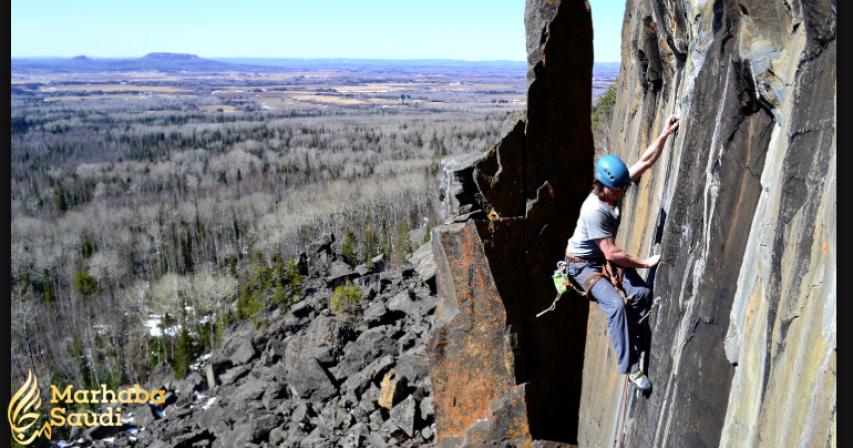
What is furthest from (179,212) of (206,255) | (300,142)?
(300,142)

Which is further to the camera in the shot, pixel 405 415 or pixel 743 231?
pixel 405 415

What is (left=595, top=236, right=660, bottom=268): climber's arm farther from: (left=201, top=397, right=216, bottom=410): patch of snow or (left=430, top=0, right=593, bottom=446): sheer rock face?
(left=201, top=397, right=216, bottom=410): patch of snow

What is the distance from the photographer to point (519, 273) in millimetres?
11625

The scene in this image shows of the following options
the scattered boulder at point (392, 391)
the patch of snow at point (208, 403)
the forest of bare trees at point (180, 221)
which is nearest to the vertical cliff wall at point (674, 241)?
the forest of bare trees at point (180, 221)

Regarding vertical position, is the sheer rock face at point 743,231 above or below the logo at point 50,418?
above

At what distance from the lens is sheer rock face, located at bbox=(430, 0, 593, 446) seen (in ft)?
37.0

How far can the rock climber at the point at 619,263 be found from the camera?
691cm

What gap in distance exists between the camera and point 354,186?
8881 cm

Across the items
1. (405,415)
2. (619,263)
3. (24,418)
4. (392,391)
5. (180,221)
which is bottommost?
(24,418)

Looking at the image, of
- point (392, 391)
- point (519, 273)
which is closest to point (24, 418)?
point (392, 391)

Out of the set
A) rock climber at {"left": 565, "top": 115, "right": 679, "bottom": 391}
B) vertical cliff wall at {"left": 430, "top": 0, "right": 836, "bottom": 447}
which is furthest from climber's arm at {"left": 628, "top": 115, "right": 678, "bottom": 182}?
vertical cliff wall at {"left": 430, "top": 0, "right": 836, "bottom": 447}

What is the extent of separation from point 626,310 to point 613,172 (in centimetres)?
148

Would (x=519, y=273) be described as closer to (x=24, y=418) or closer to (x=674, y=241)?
(x=674, y=241)

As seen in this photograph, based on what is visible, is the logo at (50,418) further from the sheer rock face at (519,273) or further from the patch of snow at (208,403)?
the sheer rock face at (519,273)
